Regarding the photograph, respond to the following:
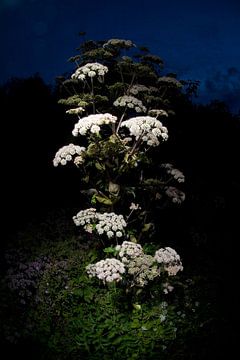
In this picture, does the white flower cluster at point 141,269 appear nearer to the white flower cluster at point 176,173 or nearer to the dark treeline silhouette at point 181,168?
the dark treeline silhouette at point 181,168

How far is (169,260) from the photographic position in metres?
6.01

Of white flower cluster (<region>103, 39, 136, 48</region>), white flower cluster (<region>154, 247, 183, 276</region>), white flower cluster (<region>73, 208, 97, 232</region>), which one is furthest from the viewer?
white flower cluster (<region>103, 39, 136, 48</region>)

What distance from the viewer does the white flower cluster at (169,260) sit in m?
6.01

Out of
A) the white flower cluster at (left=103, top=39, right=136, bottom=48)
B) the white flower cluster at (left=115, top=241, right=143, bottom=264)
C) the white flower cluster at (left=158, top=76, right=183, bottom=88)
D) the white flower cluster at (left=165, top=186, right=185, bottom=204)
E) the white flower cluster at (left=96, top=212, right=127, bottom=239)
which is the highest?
the white flower cluster at (left=103, top=39, right=136, bottom=48)

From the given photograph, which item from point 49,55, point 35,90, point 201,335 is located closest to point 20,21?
point 49,55

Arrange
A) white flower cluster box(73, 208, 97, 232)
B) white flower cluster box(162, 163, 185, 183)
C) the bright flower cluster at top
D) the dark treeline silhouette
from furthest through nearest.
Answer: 1. the dark treeline silhouette
2. white flower cluster box(162, 163, 185, 183)
3. white flower cluster box(73, 208, 97, 232)
4. the bright flower cluster at top

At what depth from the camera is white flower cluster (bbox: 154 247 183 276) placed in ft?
19.7

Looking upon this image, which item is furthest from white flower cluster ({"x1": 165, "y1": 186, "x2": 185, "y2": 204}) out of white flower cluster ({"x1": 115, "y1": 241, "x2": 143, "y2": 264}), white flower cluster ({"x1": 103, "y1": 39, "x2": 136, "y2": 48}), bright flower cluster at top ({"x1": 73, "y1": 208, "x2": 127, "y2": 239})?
white flower cluster ({"x1": 103, "y1": 39, "x2": 136, "y2": 48})

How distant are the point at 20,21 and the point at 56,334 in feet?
392

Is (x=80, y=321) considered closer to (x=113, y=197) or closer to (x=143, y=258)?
(x=143, y=258)

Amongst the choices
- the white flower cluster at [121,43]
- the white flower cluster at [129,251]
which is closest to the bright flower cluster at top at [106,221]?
the white flower cluster at [129,251]

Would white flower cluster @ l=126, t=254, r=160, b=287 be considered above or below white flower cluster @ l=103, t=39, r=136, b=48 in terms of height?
below

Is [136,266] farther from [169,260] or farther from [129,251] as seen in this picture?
[169,260]

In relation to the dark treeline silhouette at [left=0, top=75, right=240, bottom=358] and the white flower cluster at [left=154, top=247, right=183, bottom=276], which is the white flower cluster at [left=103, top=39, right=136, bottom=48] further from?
the white flower cluster at [left=154, top=247, right=183, bottom=276]
